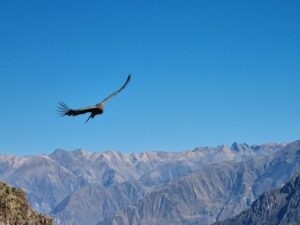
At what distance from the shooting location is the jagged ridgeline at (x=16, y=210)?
402ft

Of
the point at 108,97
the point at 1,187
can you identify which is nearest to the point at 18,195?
the point at 1,187

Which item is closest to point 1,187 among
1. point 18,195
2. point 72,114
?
point 18,195

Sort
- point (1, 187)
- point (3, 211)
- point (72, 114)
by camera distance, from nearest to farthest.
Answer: point (72, 114), point (3, 211), point (1, 187)

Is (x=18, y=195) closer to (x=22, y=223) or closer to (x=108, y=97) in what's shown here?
(x=22, y=223)

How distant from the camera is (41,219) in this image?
133000 millimetres

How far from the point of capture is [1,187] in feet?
427

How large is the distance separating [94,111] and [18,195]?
101076 millimetres

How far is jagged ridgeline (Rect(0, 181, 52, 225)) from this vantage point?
402 ft

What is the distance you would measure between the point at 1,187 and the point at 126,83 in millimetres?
97271

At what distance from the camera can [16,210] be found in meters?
127

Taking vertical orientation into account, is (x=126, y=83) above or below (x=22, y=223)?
above

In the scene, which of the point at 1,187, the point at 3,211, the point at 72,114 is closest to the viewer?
the point at 72,114

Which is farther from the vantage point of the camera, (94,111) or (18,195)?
(18,195)

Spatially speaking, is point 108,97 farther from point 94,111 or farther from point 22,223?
point 22,223
